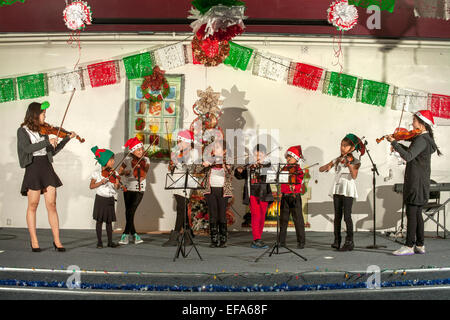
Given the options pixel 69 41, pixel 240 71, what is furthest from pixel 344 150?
pixel 69 41

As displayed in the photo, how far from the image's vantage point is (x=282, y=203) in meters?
6.68

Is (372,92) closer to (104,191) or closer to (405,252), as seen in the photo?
(405,252)

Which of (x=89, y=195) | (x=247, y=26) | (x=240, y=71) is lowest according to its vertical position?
(x=89, y=195)

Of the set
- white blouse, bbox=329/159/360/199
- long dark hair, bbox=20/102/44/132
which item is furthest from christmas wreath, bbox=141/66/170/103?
white blouse, bbox=329/159/360/199

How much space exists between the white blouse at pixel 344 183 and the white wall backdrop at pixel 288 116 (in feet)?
5.79

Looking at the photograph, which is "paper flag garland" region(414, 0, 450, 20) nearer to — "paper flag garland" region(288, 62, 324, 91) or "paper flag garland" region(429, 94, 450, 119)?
"paper flag garland" region(429, 94, 450, 119)

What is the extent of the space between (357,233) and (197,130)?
9.84ft

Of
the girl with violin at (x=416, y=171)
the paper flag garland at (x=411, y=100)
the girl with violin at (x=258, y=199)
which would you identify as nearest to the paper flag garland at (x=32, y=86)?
the girl with violin at (x=258, y=199)

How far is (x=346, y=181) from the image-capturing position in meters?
6.41

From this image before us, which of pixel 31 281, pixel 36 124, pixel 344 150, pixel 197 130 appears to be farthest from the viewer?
pixel 197 130

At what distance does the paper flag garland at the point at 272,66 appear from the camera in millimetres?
8258

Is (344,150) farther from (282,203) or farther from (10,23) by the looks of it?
(10,23)

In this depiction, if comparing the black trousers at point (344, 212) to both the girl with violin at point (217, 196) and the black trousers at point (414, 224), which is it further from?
the girl with violin at point (217, 196)

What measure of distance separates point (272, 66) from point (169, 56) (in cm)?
168
